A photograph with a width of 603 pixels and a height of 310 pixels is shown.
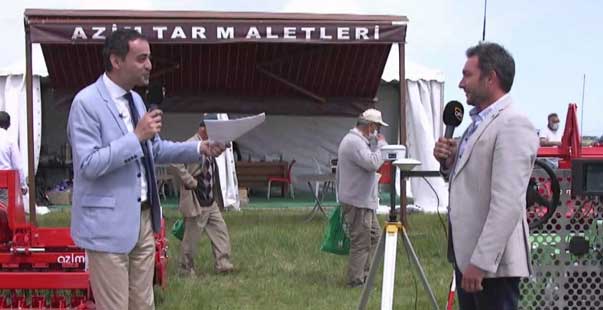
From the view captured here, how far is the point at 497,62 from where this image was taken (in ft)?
11.4

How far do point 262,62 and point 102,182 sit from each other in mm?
9716

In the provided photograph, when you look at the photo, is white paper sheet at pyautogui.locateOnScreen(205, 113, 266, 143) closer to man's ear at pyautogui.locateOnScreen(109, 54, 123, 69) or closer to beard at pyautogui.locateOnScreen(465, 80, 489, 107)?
man's ear at pyautogui.locateOnScreen(109, 54, 123, 69)

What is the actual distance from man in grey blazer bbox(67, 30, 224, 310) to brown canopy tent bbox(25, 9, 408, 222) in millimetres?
6590

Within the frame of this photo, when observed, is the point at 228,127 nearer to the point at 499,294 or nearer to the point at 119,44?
the point at 119,44

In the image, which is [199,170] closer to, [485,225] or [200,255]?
[200,255]

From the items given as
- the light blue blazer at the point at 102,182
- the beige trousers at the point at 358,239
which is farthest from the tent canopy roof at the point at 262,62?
the light blue blazer at the point at 102,182

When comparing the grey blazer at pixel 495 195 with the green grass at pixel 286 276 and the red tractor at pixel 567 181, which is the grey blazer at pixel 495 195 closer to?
the red tractor at pixel 567 181

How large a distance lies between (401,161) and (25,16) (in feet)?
22.9

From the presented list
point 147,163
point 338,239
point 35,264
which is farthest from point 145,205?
point 338,239

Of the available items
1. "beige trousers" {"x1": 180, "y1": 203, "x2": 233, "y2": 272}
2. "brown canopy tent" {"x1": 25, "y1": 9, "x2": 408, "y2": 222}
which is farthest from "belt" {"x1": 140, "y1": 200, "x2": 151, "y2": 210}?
"brown canopy tent" {"x1": 25, "y1": 9, "x2": 408, "y2": 222}

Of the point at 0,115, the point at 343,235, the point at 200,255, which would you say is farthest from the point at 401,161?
the point at 0,115

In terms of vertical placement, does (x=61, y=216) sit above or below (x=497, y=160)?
below

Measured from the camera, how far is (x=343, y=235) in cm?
814

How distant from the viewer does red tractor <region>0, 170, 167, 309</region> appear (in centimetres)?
563
